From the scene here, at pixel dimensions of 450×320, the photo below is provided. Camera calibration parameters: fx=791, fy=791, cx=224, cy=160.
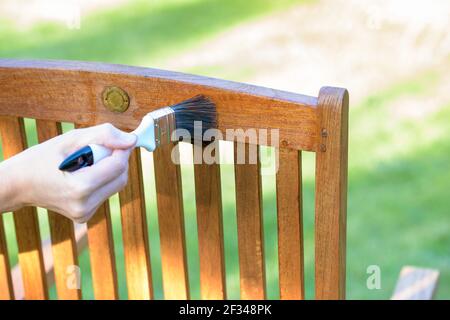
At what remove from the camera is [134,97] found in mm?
1331

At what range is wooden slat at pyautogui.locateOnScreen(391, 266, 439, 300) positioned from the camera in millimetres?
2016

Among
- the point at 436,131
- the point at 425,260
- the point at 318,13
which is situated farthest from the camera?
the point at 318,13

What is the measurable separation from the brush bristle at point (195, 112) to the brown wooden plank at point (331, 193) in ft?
0.59

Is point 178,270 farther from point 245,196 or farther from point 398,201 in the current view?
point 398,201

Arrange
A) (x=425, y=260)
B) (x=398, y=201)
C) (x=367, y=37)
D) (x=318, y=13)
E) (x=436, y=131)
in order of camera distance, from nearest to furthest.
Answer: (x=425, y=260) → (x=398, y=201) → (x=436, y=131) → (x=367, y=37) → (x=318, y=13)

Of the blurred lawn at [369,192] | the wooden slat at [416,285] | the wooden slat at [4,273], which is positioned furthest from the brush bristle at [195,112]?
the blurred lawn at [369,192]

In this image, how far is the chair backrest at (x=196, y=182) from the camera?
1246 mm

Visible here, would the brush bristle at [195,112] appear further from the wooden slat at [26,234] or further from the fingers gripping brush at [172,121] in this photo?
the wooden slat at [26,234]

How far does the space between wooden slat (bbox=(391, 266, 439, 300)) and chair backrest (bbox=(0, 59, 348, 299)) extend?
70cm

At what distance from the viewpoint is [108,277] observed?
4.98 ft

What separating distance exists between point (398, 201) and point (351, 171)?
27cm

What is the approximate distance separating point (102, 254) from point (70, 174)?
0.38m

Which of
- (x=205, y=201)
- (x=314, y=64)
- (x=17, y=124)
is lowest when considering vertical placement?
(x=314, y=64)
